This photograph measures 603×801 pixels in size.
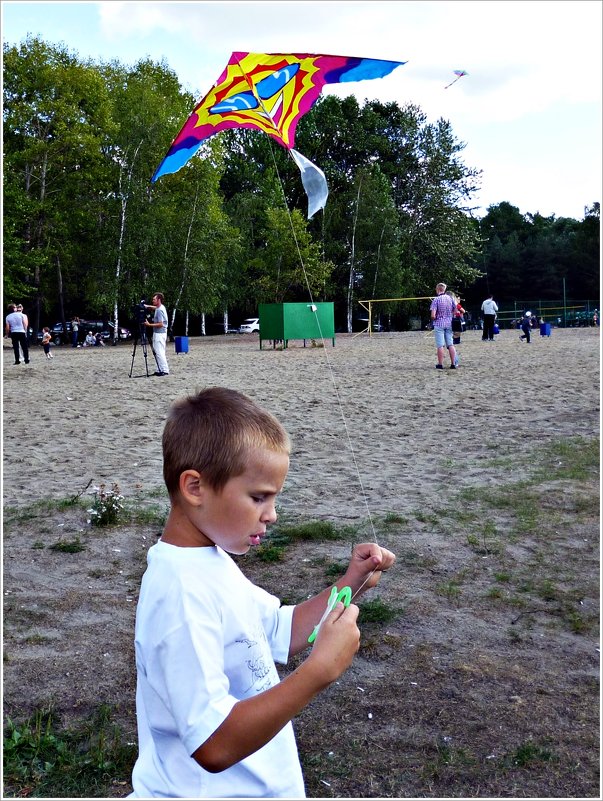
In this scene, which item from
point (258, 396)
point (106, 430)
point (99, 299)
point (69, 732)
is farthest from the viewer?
point (99, 299)

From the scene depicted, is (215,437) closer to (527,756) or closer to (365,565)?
(365,565)

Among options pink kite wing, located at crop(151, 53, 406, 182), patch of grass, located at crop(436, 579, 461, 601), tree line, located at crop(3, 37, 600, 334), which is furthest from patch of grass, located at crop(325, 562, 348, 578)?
tree line, located at crop(3, 37, 600, 334)

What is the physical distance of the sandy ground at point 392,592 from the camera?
11.7 feet

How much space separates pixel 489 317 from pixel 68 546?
29.2 m

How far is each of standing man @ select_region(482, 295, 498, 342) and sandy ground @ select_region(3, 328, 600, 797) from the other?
19681 mm

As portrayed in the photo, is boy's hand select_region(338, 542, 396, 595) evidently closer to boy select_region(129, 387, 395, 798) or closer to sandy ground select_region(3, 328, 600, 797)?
boy select_region(129, 387, 395, 798)

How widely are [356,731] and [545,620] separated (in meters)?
1.57

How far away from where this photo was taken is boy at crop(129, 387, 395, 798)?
147cm

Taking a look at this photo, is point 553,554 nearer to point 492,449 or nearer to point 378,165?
point 492,449

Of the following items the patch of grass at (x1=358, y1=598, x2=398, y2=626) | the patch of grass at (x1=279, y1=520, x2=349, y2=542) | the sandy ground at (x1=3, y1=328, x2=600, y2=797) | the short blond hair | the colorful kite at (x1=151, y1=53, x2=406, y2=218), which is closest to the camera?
the short blond hair

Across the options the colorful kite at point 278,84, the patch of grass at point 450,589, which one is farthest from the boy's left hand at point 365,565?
the patch of grass at point 450,589

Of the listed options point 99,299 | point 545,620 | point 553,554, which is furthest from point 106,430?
point 99,299

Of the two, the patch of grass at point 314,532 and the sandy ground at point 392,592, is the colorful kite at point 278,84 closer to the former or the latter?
the sandy ground at point 392,592

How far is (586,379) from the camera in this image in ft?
52.4
